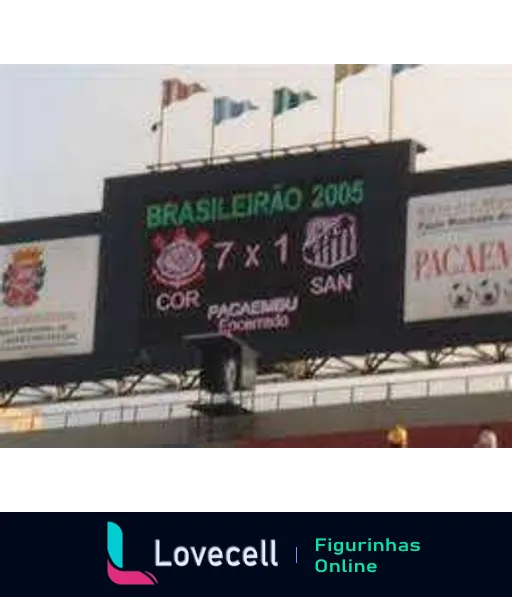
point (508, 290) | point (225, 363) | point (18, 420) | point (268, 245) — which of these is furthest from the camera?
point (18, 420)

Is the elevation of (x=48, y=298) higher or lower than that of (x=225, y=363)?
higher

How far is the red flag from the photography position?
→ 33219 mm

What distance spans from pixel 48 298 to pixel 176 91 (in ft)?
18.3

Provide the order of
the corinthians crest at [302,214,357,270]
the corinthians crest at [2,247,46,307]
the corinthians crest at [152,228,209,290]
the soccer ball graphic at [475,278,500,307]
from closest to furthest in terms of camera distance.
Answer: the soccer ball graphic at [475,278,500,307], the corinthians crest at [302,214,357,270], the corinthians crest at [152,228,209,290], the corinthians crest at [2,247,46,307]

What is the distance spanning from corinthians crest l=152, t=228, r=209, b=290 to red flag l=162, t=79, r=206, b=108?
465 cm

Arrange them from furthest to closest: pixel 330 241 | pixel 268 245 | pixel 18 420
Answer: pixel 18 420, pixel 268 245, pixel 330 241

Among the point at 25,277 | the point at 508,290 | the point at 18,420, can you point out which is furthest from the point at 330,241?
the point at 18,420

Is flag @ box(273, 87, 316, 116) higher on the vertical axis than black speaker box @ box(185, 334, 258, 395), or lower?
higher

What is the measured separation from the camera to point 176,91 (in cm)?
3334
